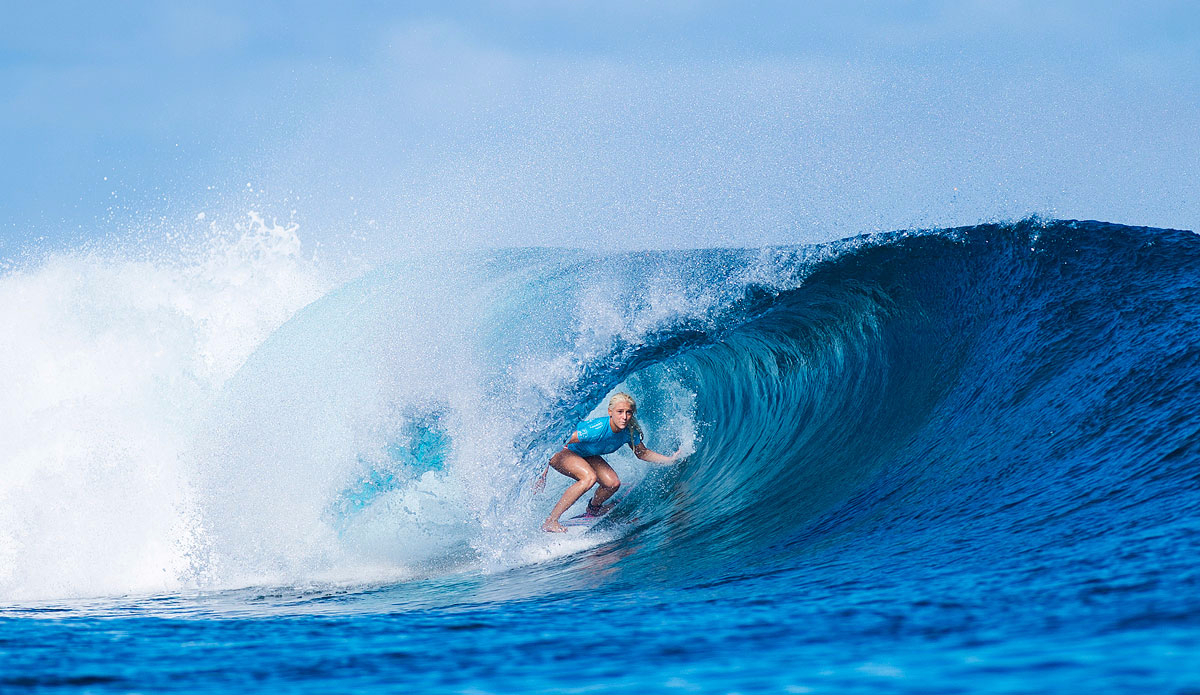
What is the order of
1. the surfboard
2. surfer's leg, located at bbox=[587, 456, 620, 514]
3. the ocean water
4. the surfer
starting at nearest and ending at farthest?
the ocean water < the surfboard < the surfer < surfer's leg, located at bbox=[587, 456, 620, 514]

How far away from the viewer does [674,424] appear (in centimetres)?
862

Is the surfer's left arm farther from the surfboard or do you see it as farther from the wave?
the surfboard

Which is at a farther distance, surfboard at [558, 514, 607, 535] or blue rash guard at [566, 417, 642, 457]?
blue rash guard at [566, 417, 642, 457]

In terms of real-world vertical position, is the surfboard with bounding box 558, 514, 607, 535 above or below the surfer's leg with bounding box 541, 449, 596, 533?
below

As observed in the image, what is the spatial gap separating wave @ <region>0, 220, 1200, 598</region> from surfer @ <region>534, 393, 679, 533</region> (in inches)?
6.0

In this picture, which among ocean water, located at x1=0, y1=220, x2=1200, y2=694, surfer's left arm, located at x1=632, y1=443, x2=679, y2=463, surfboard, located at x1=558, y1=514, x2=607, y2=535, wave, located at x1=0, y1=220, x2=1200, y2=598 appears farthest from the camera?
surfer's left arm, located at x1=632, y1=443, x2=679, y2=463

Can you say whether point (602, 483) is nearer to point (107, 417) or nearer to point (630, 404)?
point (630, 404)

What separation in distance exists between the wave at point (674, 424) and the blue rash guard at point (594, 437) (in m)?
0.18

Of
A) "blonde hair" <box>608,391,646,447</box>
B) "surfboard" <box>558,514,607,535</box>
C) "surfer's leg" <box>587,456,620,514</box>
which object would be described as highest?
"blonde hair" <box>608,391,646,447</box>

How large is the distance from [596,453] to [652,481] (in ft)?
3.17

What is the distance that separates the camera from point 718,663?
7.30 ft

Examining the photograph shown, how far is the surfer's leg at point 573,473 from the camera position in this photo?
6316 millimetres

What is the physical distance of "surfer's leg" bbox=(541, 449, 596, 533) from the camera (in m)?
6.32

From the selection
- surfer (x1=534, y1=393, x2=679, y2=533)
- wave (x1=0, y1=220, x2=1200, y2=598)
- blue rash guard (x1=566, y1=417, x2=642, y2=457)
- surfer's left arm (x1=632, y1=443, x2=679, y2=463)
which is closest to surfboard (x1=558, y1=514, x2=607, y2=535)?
surfer (x1=534, y1=393, x2=679, y2=533)
